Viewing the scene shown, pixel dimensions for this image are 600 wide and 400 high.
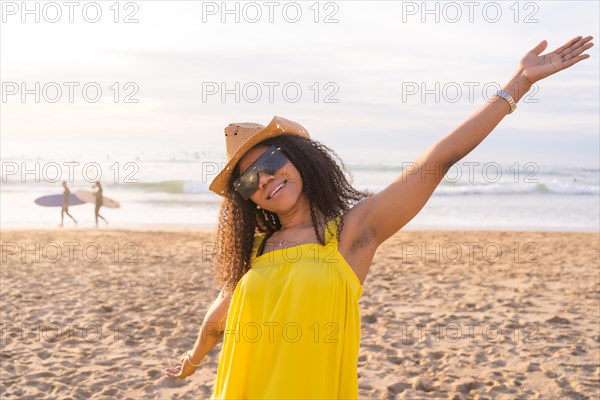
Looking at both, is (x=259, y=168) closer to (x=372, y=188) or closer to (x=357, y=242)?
(x=357, y=242)

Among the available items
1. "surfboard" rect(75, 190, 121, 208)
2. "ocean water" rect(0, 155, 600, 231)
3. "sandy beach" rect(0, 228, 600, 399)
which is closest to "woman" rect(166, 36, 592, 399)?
"sandy beach" rect(0, 228, 600, 399)

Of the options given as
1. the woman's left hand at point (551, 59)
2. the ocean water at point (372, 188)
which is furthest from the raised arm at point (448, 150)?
the ocean water at point (372, 188)

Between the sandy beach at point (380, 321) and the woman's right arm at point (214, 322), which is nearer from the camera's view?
the woman's right arm at point (214, 322)

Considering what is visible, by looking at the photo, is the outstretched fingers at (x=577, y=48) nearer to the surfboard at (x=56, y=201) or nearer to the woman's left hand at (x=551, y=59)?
the woman's left hand at (x=551, y=59)

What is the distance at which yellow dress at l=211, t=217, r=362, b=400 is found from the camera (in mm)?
2100

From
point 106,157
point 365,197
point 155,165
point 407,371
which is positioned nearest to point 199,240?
point 407,371

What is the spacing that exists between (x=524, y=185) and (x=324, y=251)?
31642 mm

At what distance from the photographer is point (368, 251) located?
228cm

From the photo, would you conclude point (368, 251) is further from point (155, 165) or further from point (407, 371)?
point (155, 165)

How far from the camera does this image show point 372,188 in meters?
33.1

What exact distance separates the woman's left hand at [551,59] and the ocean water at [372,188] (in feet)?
28.2

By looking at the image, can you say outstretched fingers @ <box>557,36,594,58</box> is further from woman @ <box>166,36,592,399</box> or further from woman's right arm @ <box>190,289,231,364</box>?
woman's right arm @ <box>190,289,231,364</box>

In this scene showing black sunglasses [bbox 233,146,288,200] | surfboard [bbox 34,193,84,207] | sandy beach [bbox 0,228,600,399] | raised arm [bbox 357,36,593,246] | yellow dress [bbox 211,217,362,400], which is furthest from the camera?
surfboard [bbox 34,193,84,207]

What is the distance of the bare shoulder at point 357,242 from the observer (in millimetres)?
2254
